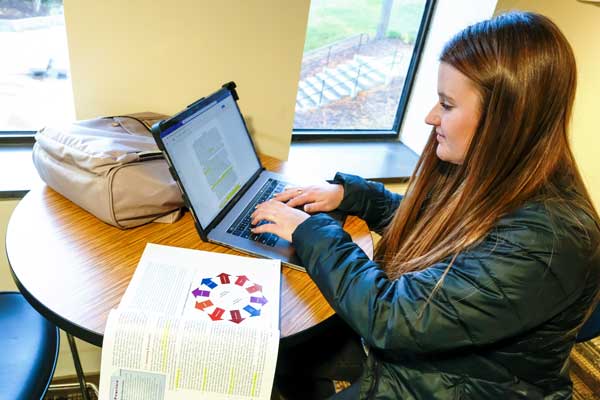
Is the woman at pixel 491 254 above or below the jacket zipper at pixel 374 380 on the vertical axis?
above

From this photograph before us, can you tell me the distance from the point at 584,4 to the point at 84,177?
1898 millimetres

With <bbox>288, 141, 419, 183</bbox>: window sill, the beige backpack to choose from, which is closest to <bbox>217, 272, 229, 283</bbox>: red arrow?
the beige backpack

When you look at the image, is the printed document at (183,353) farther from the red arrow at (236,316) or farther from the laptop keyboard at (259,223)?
the laptop keyboard at (259,223)

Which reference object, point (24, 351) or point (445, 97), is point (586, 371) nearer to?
point (445, 97)

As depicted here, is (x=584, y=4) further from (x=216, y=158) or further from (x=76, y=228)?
(x=76, y=228)

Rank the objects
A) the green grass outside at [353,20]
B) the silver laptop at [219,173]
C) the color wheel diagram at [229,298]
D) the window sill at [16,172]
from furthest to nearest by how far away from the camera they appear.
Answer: the green grass outside at [353,20]
the window sill at [16,172]
the silver laptop at [219,173]
the color wheel diagram at [229,298]

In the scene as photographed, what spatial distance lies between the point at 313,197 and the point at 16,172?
0.90 metres

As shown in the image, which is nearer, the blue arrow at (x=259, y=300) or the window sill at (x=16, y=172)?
the blue arrow at (x=259, y=300)

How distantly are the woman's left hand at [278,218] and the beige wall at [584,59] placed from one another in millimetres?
1154

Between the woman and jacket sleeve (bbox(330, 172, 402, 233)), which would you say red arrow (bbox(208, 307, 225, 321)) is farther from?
jacket sleeve (bbox(330, 172, 402, 233))

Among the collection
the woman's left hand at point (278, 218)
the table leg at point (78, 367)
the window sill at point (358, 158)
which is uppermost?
the woman's left hand at point (278, 218)

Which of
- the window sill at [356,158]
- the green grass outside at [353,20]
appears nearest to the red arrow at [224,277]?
the window sill at [356,158]

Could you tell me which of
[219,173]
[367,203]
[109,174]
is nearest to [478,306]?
[367,203]

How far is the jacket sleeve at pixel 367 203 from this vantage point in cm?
119
